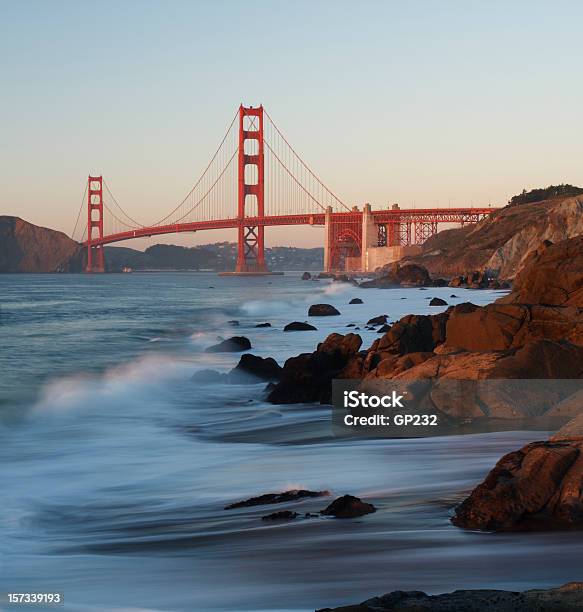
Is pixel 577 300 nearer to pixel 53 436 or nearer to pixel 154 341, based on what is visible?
pixel 53 436

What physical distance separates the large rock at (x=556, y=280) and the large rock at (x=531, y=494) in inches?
337

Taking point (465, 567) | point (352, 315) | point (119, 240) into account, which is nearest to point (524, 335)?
point (465, 567)

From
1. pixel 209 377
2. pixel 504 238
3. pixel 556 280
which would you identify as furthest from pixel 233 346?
pixel 504 238

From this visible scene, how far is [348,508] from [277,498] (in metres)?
0.76

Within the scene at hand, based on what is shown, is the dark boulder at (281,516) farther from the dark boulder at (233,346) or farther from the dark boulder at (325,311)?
the dark boulder at (325,311)

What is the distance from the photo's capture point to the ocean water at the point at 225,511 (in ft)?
15.2

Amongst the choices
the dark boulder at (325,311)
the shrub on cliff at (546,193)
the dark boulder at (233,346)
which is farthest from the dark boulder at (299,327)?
the shrub on cliff at (546,193)

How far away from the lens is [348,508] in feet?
19.8

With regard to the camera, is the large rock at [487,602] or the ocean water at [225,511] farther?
the ocean water at [225,511]

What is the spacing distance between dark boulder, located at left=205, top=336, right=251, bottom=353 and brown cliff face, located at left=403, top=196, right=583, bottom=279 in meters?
33.1

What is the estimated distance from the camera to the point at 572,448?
18.6ft

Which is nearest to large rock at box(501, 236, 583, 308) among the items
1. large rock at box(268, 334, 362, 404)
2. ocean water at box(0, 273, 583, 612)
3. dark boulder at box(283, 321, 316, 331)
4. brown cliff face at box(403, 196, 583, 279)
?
large rock at box(268, 334, 362, 404)

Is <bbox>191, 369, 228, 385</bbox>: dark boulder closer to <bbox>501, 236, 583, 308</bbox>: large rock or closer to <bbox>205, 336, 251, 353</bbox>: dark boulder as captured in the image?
<bbox>501, 236, 583, 308</bbox>: large rock

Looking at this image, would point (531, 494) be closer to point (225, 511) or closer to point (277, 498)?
point (277, 498)
